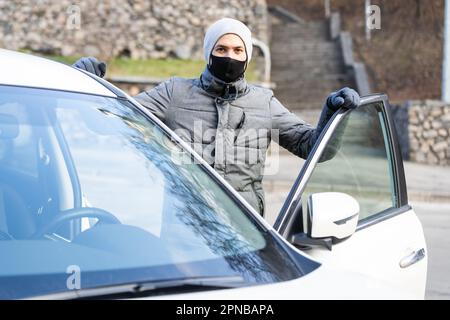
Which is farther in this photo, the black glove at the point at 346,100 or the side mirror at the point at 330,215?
the black glove at the point at 346,100

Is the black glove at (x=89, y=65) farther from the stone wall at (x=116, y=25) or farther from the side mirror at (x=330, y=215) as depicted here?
the stone wall at (x=116, y=25)

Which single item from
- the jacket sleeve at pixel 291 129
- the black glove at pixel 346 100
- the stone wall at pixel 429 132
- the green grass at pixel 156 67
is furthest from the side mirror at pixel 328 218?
the green grass at pixel 156 67

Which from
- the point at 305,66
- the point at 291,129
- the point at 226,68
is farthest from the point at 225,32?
the point at 305,66

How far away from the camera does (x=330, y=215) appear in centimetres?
265

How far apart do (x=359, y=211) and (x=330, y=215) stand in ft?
1.09

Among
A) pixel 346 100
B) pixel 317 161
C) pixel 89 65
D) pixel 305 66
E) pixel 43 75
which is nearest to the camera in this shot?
pixel 43 75

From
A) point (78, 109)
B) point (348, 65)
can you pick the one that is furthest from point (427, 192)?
point (78, 109)

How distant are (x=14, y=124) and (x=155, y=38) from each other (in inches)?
705

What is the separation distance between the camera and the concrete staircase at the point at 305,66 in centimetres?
2025

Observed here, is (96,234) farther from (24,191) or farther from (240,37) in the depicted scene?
(240,37)

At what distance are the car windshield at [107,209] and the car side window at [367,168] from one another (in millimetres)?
561

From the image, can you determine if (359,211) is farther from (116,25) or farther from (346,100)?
(116,25)
